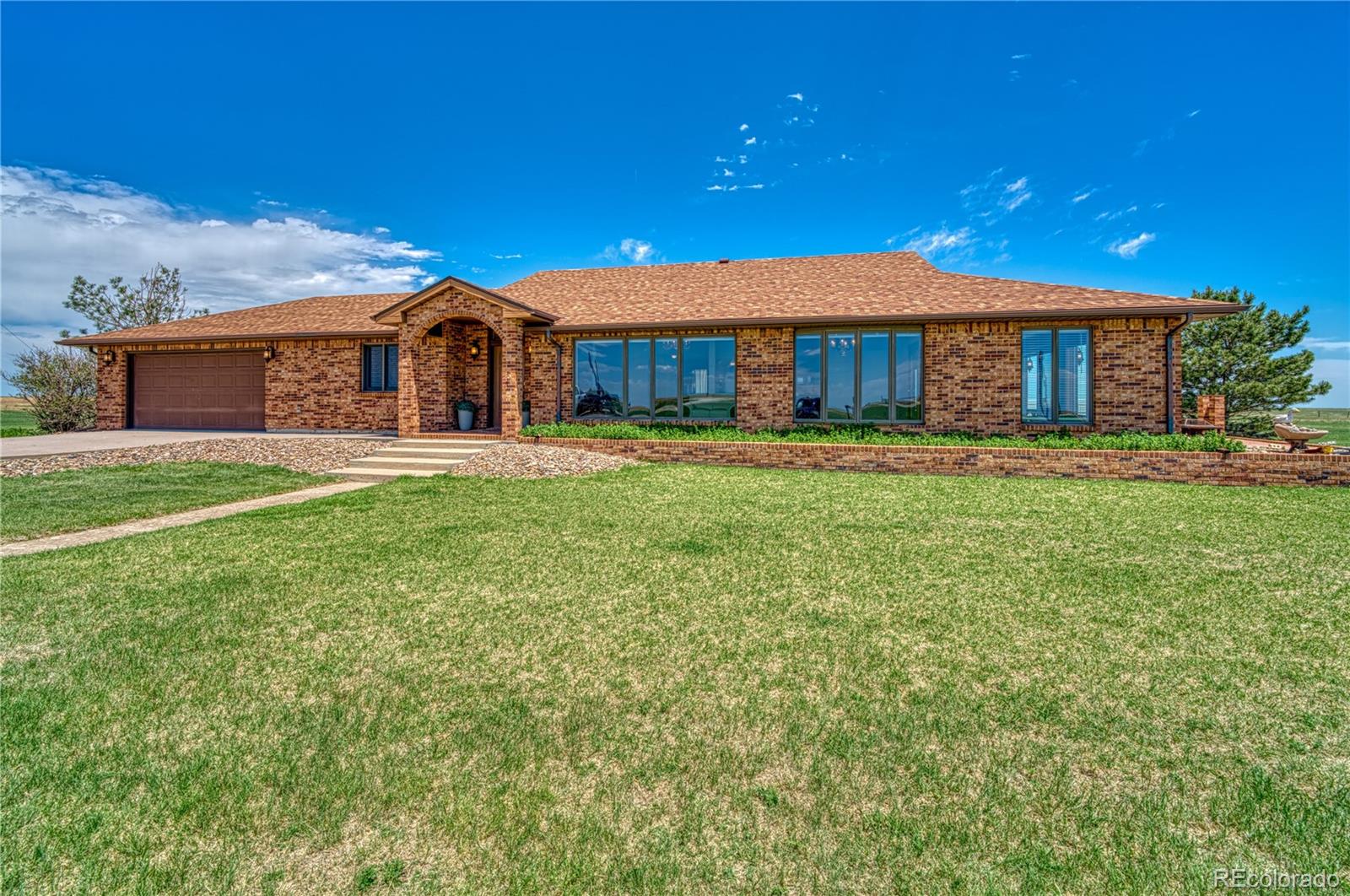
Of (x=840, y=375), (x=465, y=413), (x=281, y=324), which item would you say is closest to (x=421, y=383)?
(x=465, y=413)

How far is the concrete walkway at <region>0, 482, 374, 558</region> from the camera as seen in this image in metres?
6.06

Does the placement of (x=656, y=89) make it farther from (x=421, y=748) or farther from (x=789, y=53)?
(x=421, y=748)

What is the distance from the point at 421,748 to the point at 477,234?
21.5 meters

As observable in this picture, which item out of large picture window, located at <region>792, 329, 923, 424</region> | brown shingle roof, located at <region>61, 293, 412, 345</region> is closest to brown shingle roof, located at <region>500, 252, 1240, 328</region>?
large picture window, located at <region>792, 329, 923, 424</region>

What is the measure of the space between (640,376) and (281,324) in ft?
36.6

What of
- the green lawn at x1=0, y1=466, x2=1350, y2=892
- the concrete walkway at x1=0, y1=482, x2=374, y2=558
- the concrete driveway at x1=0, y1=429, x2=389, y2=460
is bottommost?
the green lawn at x1=0, y1=466, x2=1350, y2=892

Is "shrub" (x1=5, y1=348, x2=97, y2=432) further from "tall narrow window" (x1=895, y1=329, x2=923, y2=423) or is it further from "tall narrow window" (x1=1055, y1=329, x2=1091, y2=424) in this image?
"tall narrow window" (x1=1055, y1=329, x2=1091, y2=424)

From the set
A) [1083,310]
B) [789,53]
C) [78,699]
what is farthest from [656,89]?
[78,699]

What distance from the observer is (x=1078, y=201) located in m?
20.6

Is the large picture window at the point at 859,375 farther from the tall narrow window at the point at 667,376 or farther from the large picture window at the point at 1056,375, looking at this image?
the tall narrow window at the point at 667,376

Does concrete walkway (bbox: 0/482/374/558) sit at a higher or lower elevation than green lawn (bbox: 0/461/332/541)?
lower

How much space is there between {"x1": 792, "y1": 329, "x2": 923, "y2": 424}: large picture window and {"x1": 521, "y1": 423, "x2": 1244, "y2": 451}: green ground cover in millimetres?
402

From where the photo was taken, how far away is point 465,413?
15102mm

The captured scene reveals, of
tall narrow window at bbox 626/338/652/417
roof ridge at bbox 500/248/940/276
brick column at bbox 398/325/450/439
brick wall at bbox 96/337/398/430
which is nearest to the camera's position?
brick column at bbox 398/325/450/439
